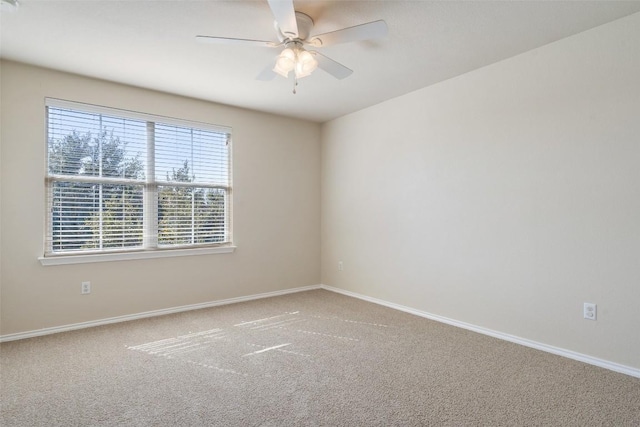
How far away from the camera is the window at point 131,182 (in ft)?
10.7

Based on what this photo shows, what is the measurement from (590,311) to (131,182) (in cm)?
422

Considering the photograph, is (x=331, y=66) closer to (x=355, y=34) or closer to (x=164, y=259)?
(x=355, y=34)

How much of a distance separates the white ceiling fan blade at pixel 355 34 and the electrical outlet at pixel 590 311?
2415 millimetres

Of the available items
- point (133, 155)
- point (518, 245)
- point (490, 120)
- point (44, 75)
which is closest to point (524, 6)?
point (490, 120)

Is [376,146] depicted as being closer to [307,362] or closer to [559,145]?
[559,145]

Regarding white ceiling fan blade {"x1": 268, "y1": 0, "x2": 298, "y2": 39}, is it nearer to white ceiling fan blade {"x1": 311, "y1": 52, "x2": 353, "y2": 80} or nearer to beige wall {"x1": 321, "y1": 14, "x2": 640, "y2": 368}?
white ceiling fan blade {"x1": 311, "y1": 52, "x2": 353, "y2": 80}

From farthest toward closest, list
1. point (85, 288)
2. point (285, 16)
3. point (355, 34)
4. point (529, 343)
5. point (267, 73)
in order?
point (85, 288), point (529, 343), point (267, 73), point (355, 34), point (285, 16)

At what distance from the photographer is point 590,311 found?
8.40 feet

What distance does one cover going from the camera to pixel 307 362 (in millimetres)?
2586

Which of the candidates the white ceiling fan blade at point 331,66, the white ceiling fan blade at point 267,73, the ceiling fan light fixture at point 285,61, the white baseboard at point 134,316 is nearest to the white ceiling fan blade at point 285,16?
the ceiling fan light fixture at point 285,61

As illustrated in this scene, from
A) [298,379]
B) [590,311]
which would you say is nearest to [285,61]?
[298,379]

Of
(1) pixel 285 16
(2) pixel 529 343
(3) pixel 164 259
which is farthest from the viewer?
(3) pixel 164 259

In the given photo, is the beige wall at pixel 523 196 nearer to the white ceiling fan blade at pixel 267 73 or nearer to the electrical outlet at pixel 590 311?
the electrical outlet at pixel 590 311

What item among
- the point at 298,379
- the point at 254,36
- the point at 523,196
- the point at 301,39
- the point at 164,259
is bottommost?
the point at 298,379
